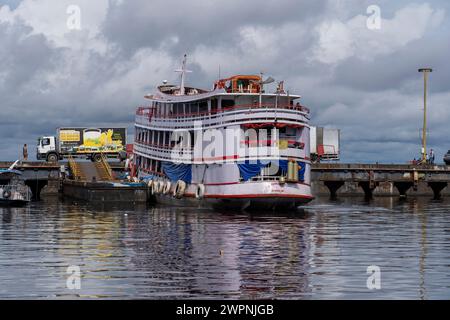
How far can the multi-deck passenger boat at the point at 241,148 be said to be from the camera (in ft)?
181

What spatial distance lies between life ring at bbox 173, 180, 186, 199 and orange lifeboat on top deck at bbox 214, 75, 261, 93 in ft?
27.7

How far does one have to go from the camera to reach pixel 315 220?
50.2 metres

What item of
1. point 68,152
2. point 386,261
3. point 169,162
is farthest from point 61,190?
point 386,261

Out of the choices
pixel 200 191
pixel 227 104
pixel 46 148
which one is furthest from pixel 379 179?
pixel 46 148

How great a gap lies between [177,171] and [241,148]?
10.8 metres

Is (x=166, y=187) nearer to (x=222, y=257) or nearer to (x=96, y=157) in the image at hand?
(x=222, y=257)

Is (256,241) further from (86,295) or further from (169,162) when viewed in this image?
(169,162)

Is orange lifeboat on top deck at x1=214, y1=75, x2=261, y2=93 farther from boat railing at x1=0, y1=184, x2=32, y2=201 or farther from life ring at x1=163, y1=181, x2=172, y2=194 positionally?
boat railing at x1=0, y1=184, x2=32, y2=201

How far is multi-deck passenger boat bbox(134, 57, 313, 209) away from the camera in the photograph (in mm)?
55281

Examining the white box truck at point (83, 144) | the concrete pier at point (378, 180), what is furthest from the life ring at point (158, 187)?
the white box truck at point (83, 144)

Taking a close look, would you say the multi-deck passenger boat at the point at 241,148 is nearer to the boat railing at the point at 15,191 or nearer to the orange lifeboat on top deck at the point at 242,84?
the orange lifeboat on top deck at the point at 242,84

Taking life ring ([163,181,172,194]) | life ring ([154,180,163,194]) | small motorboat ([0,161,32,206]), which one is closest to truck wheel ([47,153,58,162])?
small motorboat ([0,161,32,206])

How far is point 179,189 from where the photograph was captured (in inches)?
2500
